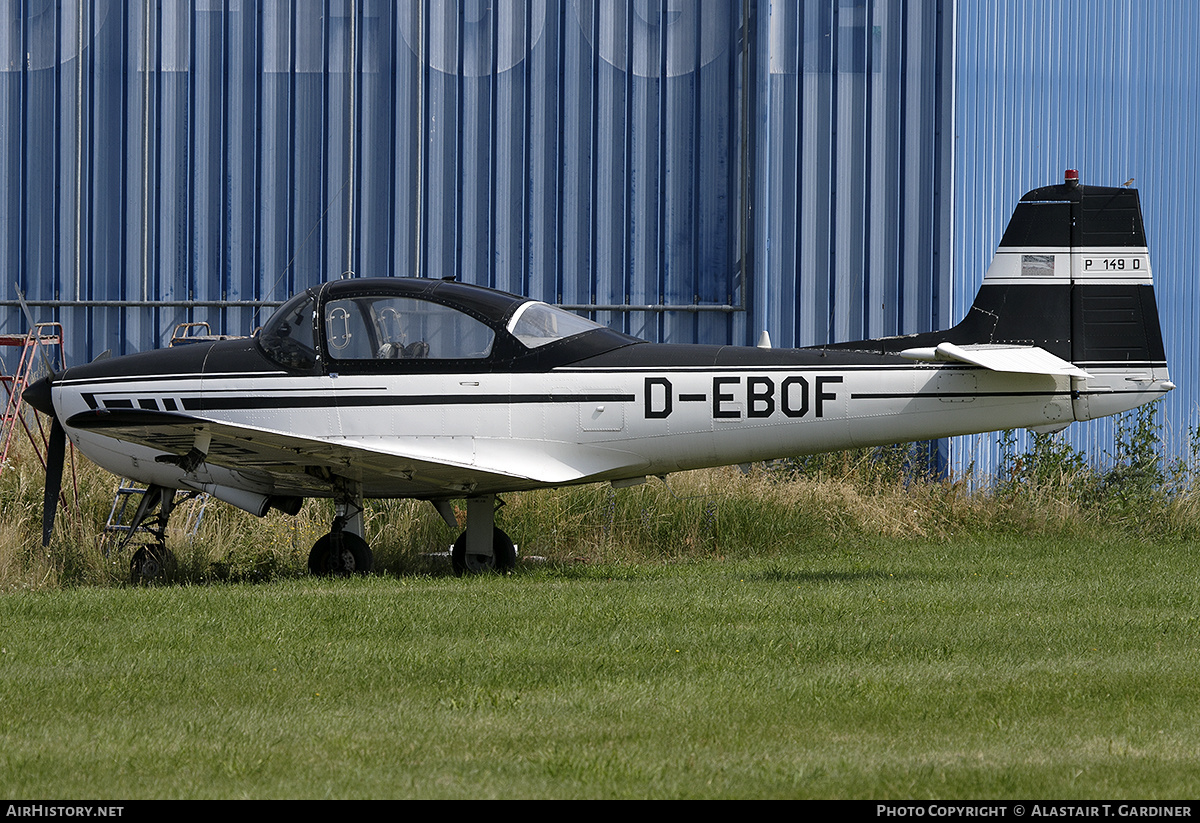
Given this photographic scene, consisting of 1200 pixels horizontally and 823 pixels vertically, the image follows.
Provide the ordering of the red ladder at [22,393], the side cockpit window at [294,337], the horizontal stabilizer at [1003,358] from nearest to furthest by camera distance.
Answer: the horizontal stabilizer at [1003,358] → the side cockpit window at [294,337] → the red ladder at [22,393]

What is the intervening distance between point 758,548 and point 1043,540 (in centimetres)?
276

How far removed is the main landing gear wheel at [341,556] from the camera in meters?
9.41

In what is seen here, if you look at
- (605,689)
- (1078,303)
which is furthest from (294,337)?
(1078,303)

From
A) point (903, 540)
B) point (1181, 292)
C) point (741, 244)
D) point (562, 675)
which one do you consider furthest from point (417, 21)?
point (562, 675)

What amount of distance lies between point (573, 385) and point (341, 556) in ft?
7.13

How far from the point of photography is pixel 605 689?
541 centimetres

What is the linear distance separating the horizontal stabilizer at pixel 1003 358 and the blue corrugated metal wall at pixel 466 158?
5.90m

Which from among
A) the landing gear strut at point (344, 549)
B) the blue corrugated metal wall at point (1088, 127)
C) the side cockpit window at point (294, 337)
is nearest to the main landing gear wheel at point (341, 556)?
the landing gear strut at point (344, 549)

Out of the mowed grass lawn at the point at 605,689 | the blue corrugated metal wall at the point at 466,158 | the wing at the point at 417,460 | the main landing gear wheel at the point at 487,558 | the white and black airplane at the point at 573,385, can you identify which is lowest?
the main landing gear wheel at the point at 487,558

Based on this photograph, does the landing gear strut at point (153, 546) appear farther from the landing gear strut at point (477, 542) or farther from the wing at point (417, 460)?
the landing gear strut at point (477, 542)

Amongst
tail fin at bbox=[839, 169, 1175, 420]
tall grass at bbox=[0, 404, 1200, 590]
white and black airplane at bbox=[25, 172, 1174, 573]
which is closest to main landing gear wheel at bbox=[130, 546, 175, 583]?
tall grass at bbox=[0, 404, 1200, 590]

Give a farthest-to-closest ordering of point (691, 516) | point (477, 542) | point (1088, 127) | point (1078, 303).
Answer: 1. point (1088, 127)
2. point (691, 516)
3. point (477, 542)
4. point (1078, 303)

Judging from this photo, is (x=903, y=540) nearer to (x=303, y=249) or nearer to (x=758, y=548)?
(x=758, y=548)

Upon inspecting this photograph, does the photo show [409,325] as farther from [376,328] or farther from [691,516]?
[691,516]
